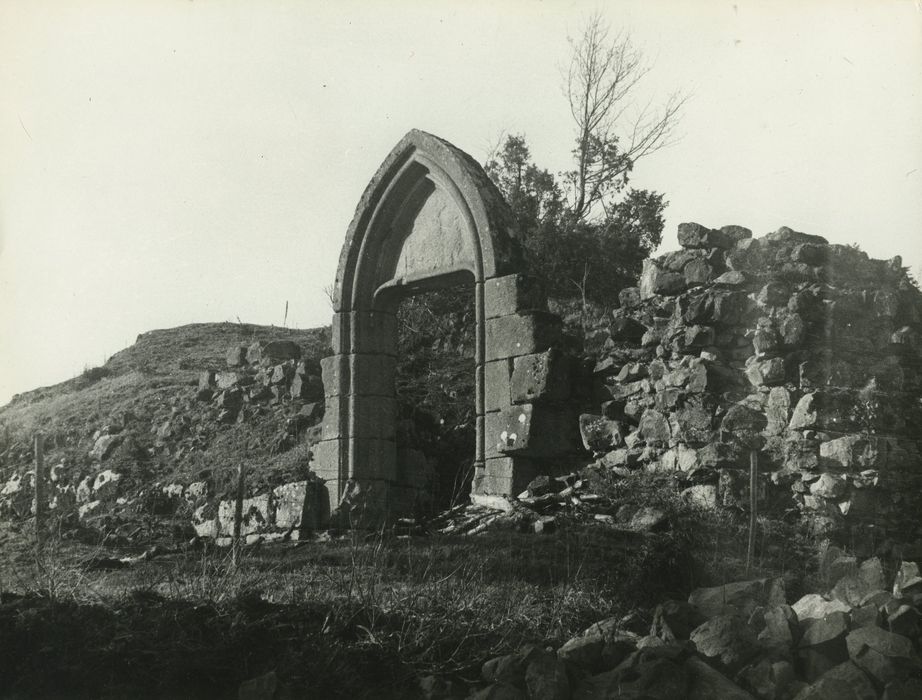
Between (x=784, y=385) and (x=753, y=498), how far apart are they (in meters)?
1.51

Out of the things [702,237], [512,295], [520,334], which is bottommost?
[520,334]

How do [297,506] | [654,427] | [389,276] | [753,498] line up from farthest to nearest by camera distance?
[389,276] → [297,506] → [654,427] → [753,498]

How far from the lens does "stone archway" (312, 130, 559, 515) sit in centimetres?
1114

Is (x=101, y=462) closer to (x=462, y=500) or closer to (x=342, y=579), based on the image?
(x=462, y=500)

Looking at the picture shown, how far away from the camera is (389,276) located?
12.5 m

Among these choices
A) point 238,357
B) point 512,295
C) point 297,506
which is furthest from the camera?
point 238,357

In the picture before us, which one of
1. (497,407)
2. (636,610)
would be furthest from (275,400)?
(636,610)

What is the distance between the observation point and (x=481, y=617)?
576 cm

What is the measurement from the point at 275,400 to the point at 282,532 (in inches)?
119

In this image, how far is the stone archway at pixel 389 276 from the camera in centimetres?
1114

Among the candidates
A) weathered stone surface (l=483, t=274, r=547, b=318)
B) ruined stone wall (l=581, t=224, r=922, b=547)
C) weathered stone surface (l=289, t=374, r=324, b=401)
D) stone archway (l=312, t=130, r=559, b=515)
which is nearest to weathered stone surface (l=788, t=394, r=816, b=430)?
ruined stone wall (l=581, t=224, r=922, b=547)

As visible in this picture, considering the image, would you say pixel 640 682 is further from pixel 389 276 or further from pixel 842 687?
pixel 389 276

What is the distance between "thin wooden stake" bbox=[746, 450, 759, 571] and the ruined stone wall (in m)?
0.24

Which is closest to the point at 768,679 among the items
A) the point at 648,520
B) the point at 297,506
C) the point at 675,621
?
the point at 675,621
